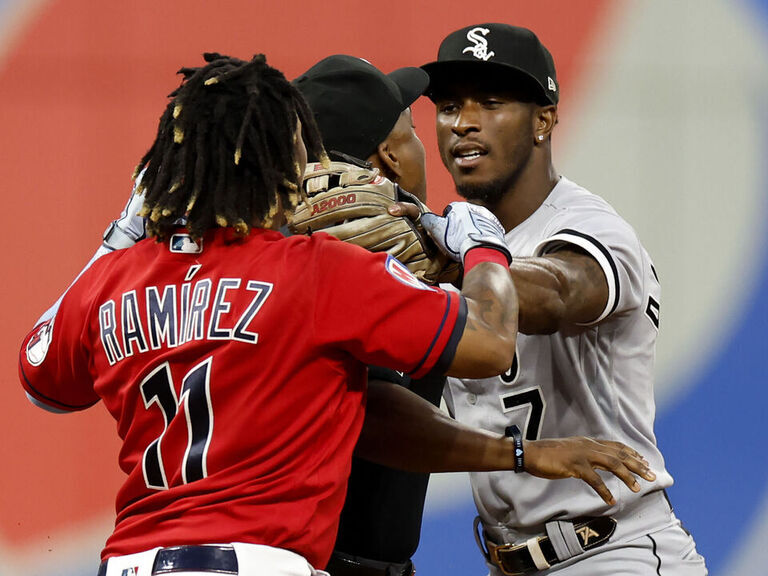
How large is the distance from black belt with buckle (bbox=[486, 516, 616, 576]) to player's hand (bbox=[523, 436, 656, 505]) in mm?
285

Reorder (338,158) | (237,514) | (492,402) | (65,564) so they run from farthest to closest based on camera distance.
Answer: (65,564)
(492,402)
(338,158)
(237,514)

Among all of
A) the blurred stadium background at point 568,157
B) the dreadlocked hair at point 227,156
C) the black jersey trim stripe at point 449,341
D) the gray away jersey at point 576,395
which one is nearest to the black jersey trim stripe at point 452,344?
the black jersey trim stripe at point 449,341

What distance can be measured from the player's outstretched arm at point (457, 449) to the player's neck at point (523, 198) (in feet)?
2.15

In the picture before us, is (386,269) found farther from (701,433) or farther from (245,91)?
(701,433)

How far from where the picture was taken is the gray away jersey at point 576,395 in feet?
6.72

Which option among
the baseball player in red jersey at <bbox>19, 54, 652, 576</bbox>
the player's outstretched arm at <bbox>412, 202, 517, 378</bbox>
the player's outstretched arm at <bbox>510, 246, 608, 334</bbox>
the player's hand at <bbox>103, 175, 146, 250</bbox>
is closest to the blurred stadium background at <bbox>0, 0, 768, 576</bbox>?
the player's hand at <bbox>103, 175, 146, 250</bbox>

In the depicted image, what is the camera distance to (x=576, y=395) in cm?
208

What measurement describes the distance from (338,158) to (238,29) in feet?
5.78

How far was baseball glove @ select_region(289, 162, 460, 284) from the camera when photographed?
1770mm

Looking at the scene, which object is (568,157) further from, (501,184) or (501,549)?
(501,549)

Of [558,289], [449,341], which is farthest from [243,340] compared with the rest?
[558,289]

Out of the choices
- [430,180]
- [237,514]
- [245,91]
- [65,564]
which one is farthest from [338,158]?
[65,564]

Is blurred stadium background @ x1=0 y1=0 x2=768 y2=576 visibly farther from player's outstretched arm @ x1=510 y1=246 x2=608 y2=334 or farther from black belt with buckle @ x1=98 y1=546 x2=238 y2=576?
black belt with buckle @ x1=98 y1=546 x2=238 y2=576

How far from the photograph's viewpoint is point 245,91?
1543 mm
